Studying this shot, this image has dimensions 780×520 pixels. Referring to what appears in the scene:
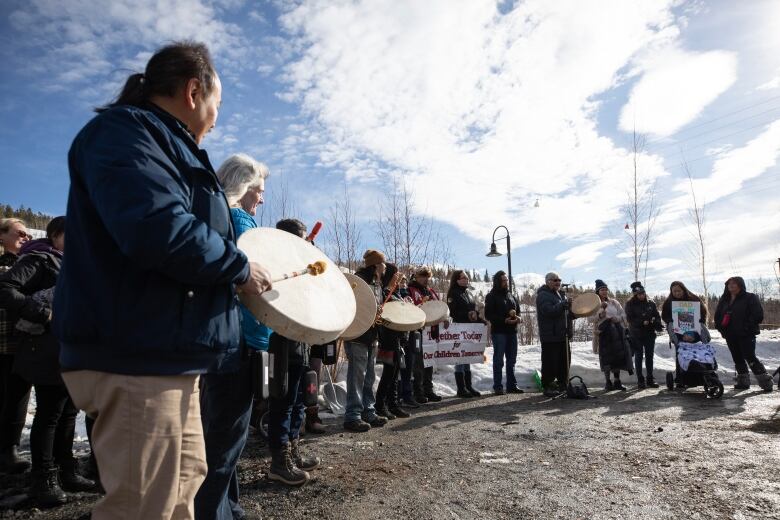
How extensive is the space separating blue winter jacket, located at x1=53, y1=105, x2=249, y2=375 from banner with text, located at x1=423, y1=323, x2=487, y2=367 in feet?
23.8

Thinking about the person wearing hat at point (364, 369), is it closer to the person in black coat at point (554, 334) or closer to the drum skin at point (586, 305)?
the person in black coat at point (554, 334)

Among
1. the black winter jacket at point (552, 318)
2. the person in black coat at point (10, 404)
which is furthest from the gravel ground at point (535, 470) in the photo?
the black winter jacket at point (552, 318)

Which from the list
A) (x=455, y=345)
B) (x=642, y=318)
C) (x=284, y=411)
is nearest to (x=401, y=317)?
(x=284, y=411)

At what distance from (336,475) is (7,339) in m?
2.97

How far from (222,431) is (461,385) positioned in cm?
702

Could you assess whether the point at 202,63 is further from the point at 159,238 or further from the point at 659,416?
the point at 659,416

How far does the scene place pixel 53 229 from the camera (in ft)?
12.3

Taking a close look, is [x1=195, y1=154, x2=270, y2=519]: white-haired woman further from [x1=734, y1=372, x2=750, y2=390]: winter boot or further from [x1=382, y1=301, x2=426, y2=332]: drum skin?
[x1=734, y1=372, x2=750, y2=390]: winter boot

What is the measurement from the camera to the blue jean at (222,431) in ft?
6.74

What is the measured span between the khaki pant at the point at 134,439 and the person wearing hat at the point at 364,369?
4.34 meters

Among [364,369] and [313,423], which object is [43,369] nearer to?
[313,423]

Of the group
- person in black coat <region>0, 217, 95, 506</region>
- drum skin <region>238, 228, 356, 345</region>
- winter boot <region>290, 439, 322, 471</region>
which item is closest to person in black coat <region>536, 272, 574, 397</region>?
winter boot <region>290, 439, 322, 471</region>

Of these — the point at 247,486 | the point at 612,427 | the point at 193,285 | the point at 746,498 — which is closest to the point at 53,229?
the point at 247,486

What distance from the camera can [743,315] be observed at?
29.2ft
